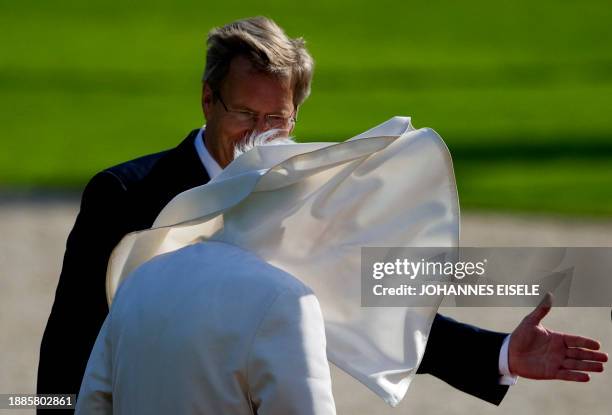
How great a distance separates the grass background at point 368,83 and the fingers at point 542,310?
7744 millimetres

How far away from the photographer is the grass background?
1223 cm

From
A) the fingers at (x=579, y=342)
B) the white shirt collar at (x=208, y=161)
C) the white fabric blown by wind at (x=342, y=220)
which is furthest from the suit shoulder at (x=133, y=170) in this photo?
the fingers at (x=579, y=342)

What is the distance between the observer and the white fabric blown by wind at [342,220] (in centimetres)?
247

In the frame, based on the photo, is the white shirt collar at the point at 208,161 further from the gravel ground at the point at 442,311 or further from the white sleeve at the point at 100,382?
the gravel ground at the point at 442,311

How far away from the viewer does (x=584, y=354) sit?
2957 mm

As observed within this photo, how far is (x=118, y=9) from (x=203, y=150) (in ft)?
61.4

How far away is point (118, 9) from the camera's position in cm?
2162

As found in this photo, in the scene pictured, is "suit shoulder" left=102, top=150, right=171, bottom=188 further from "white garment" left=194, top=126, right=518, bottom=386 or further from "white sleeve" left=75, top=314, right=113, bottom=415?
"white sleeve" left=75, top=314, right=113, bottom=415

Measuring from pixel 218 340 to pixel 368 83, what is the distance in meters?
14.4

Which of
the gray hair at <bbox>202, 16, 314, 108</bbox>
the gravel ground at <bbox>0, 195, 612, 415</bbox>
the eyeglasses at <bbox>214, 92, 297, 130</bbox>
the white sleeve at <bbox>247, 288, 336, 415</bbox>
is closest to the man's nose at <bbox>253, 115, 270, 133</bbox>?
the eyeglasses at <bbox>214, 92, 297, 130</bbox>

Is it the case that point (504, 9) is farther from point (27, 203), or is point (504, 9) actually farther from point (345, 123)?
point (27, 203)

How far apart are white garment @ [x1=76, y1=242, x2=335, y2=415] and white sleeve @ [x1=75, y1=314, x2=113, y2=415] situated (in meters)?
0.05

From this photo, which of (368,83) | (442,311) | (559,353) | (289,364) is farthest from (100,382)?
(368,83)

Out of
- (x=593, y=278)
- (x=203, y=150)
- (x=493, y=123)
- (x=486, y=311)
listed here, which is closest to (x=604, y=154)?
(x=493, y=123)
